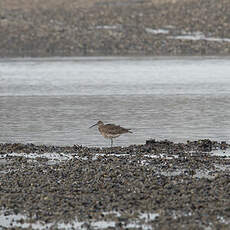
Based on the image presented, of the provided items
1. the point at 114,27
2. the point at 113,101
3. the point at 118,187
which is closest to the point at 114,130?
the point at 118,187

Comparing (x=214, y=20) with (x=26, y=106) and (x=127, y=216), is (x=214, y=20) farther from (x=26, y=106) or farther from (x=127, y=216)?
(x=127, y=216)

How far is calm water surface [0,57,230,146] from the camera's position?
20.5 m

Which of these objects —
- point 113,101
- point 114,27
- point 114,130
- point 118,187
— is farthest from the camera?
point 114,27

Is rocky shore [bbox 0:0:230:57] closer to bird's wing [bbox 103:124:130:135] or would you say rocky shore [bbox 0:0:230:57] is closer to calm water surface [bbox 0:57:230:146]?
calm water surface [bbox 0:57:230:146]

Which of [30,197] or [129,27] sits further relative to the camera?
→ [129,27]

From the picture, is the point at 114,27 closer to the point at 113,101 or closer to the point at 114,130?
A: the point at 113,101

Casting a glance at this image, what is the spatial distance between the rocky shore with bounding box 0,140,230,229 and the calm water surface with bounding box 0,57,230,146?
2471 millimetres

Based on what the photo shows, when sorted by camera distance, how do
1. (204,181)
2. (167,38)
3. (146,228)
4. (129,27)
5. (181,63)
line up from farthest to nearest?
1. (129,27)
2. (167,38)
3. (181,63)
4. (204,181)
5. (146,228)

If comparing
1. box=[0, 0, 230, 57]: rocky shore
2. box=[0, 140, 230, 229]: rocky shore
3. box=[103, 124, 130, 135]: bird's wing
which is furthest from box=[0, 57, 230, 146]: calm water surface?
box=[0, 0, 230, 57]: rocky shore

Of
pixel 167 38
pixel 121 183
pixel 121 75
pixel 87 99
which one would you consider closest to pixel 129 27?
pixel 167 38

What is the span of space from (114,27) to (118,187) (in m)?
63.9

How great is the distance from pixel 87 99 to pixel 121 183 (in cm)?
1761

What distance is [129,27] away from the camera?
76.2 m

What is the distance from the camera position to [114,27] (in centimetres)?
7594
